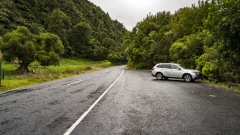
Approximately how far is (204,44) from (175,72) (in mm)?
5665

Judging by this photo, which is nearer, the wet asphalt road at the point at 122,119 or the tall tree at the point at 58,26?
the wet asphalt road at the point at 122,119

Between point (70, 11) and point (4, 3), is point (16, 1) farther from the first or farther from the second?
point (70, 11)

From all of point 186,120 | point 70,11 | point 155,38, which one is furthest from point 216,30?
point 70,11

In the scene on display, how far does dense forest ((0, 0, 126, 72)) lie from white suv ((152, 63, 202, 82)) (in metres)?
25.3

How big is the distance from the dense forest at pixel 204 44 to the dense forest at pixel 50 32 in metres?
22.1

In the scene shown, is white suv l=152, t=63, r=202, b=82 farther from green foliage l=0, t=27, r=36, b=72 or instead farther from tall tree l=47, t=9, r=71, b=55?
tall tree l=47, t=9, r=71, b=55

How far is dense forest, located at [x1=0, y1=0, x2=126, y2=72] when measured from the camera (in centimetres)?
4069

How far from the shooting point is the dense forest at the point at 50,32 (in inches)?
1602

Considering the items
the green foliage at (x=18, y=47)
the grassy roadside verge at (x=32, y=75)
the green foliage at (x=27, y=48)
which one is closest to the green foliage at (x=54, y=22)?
the grassy roadside verge at (x=32, y=75)

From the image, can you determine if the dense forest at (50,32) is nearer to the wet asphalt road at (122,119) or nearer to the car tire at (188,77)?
the car tire at (188,77)

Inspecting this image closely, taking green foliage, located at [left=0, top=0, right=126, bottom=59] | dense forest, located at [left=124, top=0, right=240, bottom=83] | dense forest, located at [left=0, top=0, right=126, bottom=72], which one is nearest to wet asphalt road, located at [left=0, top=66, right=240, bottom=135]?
dense forest, located at [left=124, top=0, right=240, bottom=83]

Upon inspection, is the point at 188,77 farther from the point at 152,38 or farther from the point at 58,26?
the point at 58,26

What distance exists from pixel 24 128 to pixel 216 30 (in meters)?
14.2

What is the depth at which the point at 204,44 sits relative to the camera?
2517 cm
